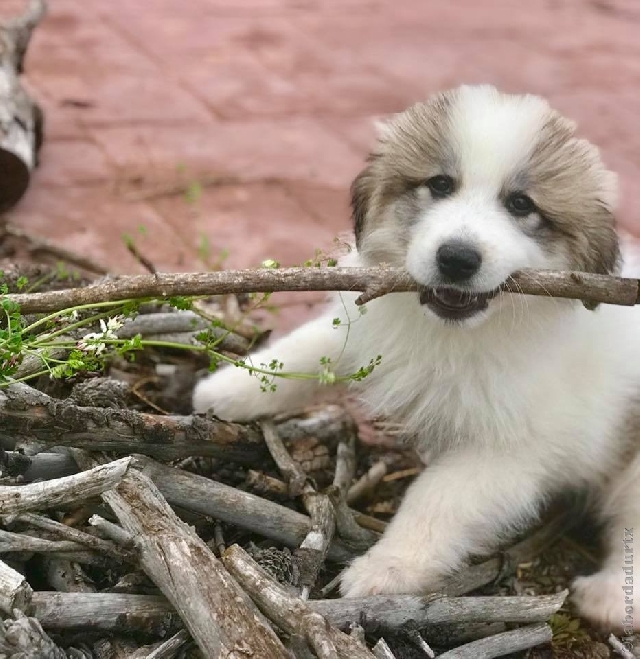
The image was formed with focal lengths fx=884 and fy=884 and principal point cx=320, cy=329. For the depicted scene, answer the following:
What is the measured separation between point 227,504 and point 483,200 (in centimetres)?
109

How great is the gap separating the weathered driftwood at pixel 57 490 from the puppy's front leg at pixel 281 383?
0.97 m

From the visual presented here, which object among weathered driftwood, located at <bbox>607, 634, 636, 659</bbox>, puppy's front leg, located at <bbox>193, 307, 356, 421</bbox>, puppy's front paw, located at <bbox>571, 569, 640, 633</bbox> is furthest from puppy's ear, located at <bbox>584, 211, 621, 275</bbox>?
weathered driftwood, located at <bbox>607, 634, 636, 659</bbox>

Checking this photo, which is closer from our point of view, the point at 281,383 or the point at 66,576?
the point at 66,576

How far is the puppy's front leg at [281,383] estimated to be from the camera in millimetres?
3016

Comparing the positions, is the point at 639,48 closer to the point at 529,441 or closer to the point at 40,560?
the point at 529,441

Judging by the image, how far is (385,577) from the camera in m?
2.46

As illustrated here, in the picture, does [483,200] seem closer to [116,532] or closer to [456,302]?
[456,302]

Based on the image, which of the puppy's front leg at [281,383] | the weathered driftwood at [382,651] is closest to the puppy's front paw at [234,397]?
the puppy's front leg at [281,383]

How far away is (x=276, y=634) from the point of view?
202 centimetres

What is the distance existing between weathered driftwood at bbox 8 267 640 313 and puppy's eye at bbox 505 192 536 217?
25 centimetres

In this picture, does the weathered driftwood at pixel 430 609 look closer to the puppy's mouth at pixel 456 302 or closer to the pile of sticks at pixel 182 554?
the pile of sticks at pixel 182 554

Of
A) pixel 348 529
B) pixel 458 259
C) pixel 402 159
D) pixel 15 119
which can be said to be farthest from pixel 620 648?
pixel 15 119

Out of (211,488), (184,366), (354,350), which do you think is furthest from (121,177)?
(211,488)

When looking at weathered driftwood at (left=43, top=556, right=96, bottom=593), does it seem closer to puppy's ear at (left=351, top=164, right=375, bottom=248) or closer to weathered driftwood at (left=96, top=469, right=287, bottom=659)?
weathered driftwood at (left=96, top=469, right=287, bottom=659)
